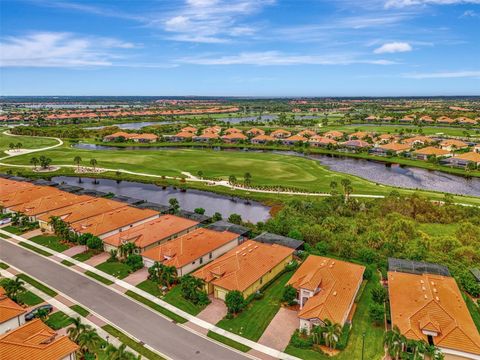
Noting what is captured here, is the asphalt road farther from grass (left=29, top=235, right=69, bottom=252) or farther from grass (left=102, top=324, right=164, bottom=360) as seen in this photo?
grass (left=29, top=235, right=69, bottom=252)

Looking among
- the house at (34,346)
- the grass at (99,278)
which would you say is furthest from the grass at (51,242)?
the house at (34,346)

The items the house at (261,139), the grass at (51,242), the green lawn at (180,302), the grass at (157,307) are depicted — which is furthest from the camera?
the house at (261,139)

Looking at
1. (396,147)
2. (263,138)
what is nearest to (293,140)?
(263,138)

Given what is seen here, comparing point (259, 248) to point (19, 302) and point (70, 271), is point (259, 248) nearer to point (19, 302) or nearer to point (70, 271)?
point (70, 271)

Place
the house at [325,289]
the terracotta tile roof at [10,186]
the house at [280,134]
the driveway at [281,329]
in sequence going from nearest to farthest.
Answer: the driveway at [281,329] < the house at [325,289] < the terracotta tile roof at [10,186] < the house at [280,134]

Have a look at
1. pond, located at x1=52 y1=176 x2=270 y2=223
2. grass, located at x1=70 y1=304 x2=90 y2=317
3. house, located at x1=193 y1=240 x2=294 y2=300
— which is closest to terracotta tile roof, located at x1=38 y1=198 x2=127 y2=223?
pond, located at x1=52 y1=176 x2=270 y2=223

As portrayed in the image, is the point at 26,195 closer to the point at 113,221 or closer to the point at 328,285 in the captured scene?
the point at 113,221

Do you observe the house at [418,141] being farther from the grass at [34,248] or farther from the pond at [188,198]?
the grass at [34,248]
